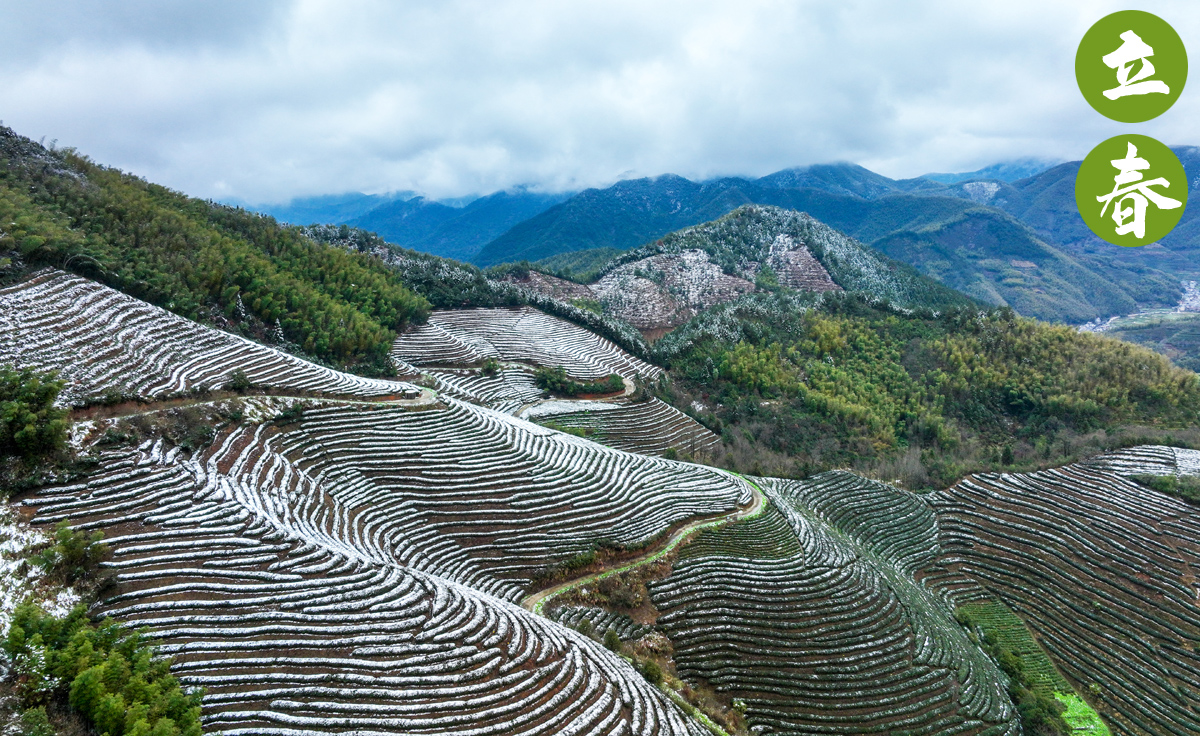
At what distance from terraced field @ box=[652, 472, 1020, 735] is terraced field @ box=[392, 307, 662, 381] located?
1275 inches

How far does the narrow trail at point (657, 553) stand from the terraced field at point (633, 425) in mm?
13773

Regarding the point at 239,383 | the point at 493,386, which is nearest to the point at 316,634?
the point at 239,383

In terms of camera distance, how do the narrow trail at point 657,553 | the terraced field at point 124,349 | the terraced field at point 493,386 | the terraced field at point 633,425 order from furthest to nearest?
the terraced field at point 493,386, the terraced field at point 633,425, the terraced field at point 124,349, the narrow trail at point 657,553

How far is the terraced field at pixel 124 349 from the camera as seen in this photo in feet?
80.6

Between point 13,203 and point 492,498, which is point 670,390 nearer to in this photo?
point 492,498

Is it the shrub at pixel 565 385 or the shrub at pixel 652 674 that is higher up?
the shrub at pixel 565 385

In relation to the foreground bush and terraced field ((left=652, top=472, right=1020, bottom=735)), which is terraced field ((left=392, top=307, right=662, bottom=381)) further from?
the foreground bush

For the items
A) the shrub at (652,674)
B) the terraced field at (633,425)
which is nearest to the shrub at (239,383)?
the terraced field at (633,425)

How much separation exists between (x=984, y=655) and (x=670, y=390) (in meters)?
38.7

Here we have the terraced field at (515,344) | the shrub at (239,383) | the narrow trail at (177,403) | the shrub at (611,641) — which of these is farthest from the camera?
the terraced field at (515,344)

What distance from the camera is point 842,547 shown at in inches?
1200

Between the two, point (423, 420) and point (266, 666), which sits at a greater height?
point (423, 420)

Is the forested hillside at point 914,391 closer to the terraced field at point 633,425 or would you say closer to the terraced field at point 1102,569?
the terraced field at point 633,425

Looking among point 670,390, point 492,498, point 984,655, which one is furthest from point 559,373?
point 984,655
